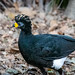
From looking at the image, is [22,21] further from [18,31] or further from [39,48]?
[18,31]

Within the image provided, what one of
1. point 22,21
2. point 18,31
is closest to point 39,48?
point 22,21

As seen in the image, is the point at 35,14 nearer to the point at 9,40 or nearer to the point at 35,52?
the point at 9,40

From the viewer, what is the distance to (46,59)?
4.39 metres

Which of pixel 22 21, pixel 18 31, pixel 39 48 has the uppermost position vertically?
pixel 22 21

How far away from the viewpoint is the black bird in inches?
169

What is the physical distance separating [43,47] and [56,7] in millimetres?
4835

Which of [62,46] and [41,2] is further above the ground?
[41,2]

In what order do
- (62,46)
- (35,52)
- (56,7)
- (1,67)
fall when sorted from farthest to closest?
1. (56,7)
2. (1,67)
3. (62,46)
4. (35,52)

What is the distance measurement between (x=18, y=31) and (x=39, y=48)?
272cm

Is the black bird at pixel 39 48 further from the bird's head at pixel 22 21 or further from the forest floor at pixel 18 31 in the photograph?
the forest floor at pixel 18 31

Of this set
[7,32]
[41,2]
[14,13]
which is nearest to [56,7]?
[41,2]

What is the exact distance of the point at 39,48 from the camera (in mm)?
4340

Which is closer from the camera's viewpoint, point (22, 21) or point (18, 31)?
point (22, 21)

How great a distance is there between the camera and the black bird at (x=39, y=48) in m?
4.30
